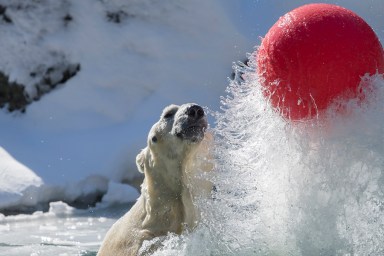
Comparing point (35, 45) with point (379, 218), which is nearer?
point (379, 218)

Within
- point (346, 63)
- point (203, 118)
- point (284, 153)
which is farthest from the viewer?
point (203, 118)

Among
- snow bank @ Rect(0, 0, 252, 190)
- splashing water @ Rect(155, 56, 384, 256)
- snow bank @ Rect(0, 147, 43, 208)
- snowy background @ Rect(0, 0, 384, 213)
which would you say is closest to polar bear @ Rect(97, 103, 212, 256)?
splashing water @ Rect(155, 56, 384, 256)

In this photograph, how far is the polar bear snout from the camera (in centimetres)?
424

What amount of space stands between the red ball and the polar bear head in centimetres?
94

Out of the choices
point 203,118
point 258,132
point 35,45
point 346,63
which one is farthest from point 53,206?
point 346,63

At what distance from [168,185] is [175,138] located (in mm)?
277

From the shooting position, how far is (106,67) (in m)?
9.42

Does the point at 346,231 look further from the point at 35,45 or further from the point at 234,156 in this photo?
the point at 35,45

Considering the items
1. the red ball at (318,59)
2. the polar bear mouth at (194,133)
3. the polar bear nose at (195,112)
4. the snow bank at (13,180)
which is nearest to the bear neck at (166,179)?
the polar bear mouth at (194,133)

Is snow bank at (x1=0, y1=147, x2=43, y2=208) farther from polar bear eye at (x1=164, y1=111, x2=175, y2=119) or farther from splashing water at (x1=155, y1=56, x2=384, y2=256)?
splashing water at (x1=155, y1=56, x2=384, y2=256)

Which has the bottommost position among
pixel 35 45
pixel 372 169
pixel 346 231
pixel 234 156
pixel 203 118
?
pixel 346 231

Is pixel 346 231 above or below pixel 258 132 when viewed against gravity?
below

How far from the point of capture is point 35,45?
383 inches

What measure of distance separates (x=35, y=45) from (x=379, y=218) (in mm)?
7146
